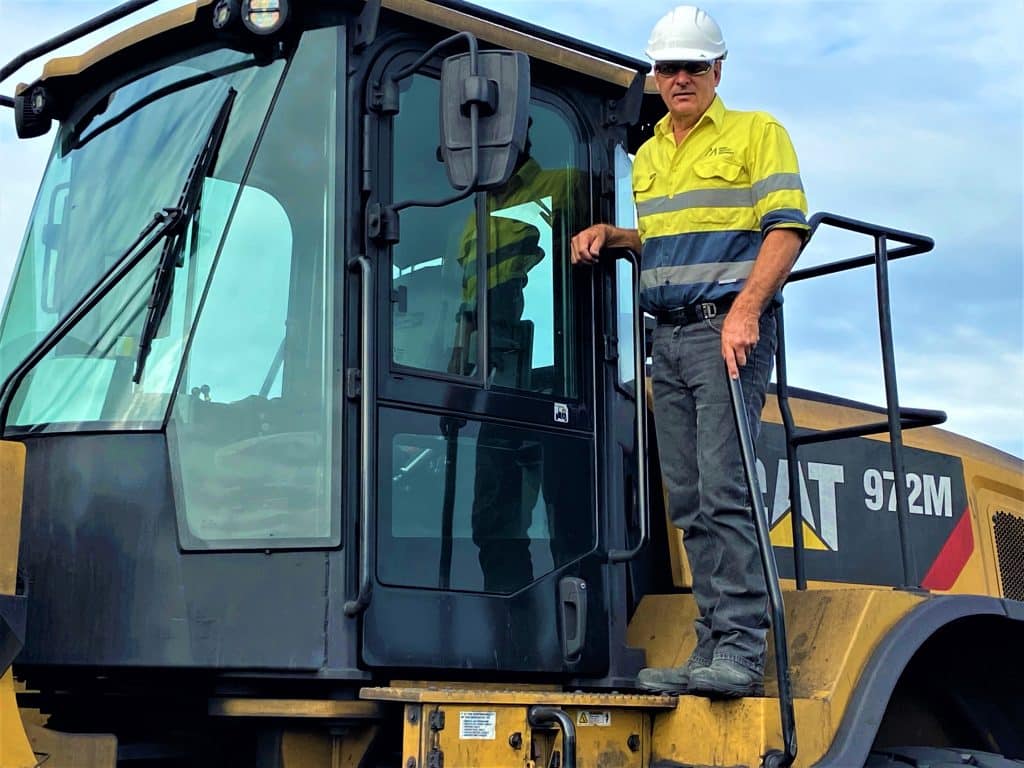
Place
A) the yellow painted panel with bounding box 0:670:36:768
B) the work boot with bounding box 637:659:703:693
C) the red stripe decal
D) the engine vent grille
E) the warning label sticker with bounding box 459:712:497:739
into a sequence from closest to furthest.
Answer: the yellow painted panel with bounding box 0:670:36:768, the warning label sticker with bounding box 459:712:497:739, the work boot with bounding box 637:659:703:693, the red stripe decal, the engine vent grille

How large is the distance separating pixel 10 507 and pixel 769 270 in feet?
6.59

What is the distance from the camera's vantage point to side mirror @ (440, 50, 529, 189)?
3.34 metres

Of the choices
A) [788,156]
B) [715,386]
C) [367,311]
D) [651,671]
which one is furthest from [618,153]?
[651,671]

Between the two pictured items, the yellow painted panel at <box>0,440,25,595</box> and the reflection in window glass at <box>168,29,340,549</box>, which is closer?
the yellow painted panel at <box>0,440,25,595</box>

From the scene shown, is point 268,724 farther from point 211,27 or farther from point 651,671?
point 211,27

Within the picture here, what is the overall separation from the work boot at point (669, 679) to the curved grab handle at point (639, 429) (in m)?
0.32

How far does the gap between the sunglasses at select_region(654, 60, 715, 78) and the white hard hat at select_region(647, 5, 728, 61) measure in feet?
0.08

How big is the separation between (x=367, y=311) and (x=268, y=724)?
1.06 m

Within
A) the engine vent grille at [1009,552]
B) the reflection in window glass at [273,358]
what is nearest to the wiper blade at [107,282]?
the reflection in window glass at [273,358]

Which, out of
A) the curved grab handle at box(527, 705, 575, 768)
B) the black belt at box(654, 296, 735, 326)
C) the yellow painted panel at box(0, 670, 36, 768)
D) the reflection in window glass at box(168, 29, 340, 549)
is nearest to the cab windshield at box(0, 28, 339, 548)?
the reflection in window glass at box(168, 29, 340, 549)

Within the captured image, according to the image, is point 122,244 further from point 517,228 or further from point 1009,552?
point 1009,552

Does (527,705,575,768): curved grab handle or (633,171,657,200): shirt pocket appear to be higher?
(633,171,657,200): shirt pocket

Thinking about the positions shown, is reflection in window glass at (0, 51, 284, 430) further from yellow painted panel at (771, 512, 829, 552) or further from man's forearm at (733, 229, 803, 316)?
yellow painted panel at (771, 512, 829, 552)

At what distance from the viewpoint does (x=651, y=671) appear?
3787 mm
